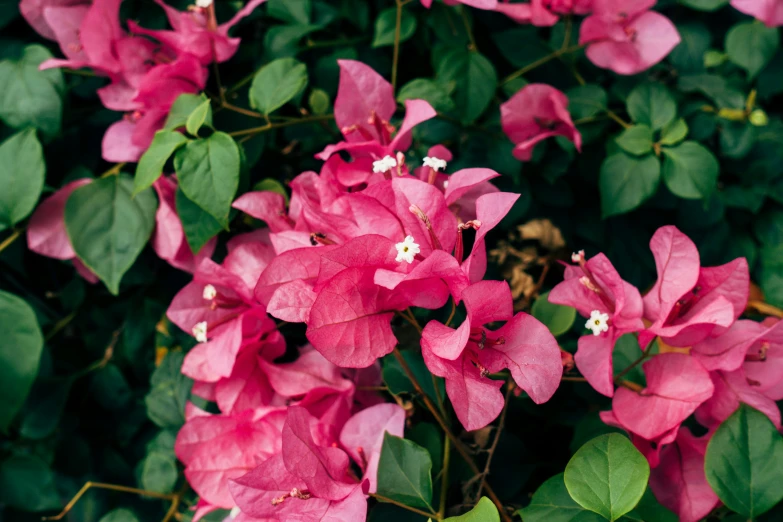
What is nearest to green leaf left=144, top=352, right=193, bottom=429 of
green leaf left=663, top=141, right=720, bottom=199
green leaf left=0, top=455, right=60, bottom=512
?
green leaf left=0, top=455, right=60, bottom=512

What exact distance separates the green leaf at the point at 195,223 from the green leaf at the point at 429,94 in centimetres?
27

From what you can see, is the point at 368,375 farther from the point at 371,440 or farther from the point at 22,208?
the point at 22,208

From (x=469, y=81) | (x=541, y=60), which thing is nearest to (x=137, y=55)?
(x=469, y=81)

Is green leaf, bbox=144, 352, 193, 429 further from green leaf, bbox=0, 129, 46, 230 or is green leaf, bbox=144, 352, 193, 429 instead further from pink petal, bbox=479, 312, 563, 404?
pink petal, bbox=479, 312, 563, 404

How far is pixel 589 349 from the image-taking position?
572 millimetres

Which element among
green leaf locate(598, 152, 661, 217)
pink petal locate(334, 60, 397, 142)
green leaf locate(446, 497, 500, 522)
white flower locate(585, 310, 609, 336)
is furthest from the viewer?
green leaf locate(598, 152, 661, 217)

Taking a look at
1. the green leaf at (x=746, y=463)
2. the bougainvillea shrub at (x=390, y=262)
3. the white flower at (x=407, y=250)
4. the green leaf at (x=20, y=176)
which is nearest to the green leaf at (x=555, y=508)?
the bougainvillea shrub at (x=390, y=262)

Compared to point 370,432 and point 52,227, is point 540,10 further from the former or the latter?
point 52,227

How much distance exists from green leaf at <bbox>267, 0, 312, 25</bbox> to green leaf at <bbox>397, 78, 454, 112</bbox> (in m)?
0.18

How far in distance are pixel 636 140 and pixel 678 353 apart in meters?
0.32

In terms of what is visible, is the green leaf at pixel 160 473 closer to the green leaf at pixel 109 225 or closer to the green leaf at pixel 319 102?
the green leaf at pixel 109 225

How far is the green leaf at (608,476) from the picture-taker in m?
0.47

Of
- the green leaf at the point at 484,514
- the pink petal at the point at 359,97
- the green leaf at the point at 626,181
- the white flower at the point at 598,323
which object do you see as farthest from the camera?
the green leaf at the point at 626,181

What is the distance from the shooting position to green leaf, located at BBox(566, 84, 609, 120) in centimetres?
81
